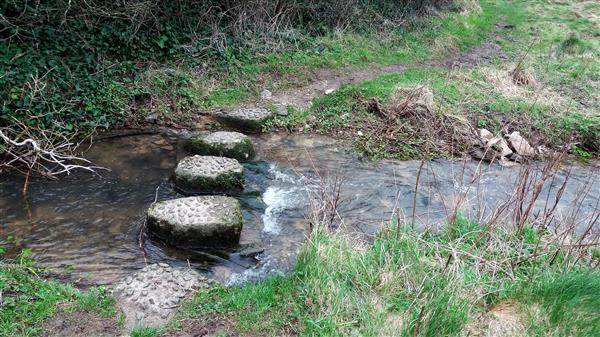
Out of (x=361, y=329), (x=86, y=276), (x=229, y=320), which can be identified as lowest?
(x=86, y=276)

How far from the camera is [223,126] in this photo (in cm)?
767

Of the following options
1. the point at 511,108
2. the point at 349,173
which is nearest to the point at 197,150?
the point at 349,173

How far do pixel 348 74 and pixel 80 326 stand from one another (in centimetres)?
749

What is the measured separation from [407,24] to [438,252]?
9.71 m

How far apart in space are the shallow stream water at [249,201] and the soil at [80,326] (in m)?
0.65

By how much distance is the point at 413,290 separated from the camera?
136 inches

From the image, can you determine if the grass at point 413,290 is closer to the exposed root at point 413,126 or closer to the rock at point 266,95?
the exposed root at point 413,126

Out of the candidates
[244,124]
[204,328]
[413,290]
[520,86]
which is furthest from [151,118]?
[520,86]

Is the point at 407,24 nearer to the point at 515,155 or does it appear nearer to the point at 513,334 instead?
the point at 515,155

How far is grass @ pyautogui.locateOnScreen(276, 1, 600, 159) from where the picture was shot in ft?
24.6

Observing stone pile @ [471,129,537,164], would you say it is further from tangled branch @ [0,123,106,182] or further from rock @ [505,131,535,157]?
tangled branch @ [0,123,106,182]

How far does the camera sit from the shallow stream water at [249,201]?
4.48 metres

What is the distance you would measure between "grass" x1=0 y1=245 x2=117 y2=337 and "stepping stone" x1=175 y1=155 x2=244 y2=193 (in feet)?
6.79

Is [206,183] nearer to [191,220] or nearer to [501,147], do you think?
[191,220]
